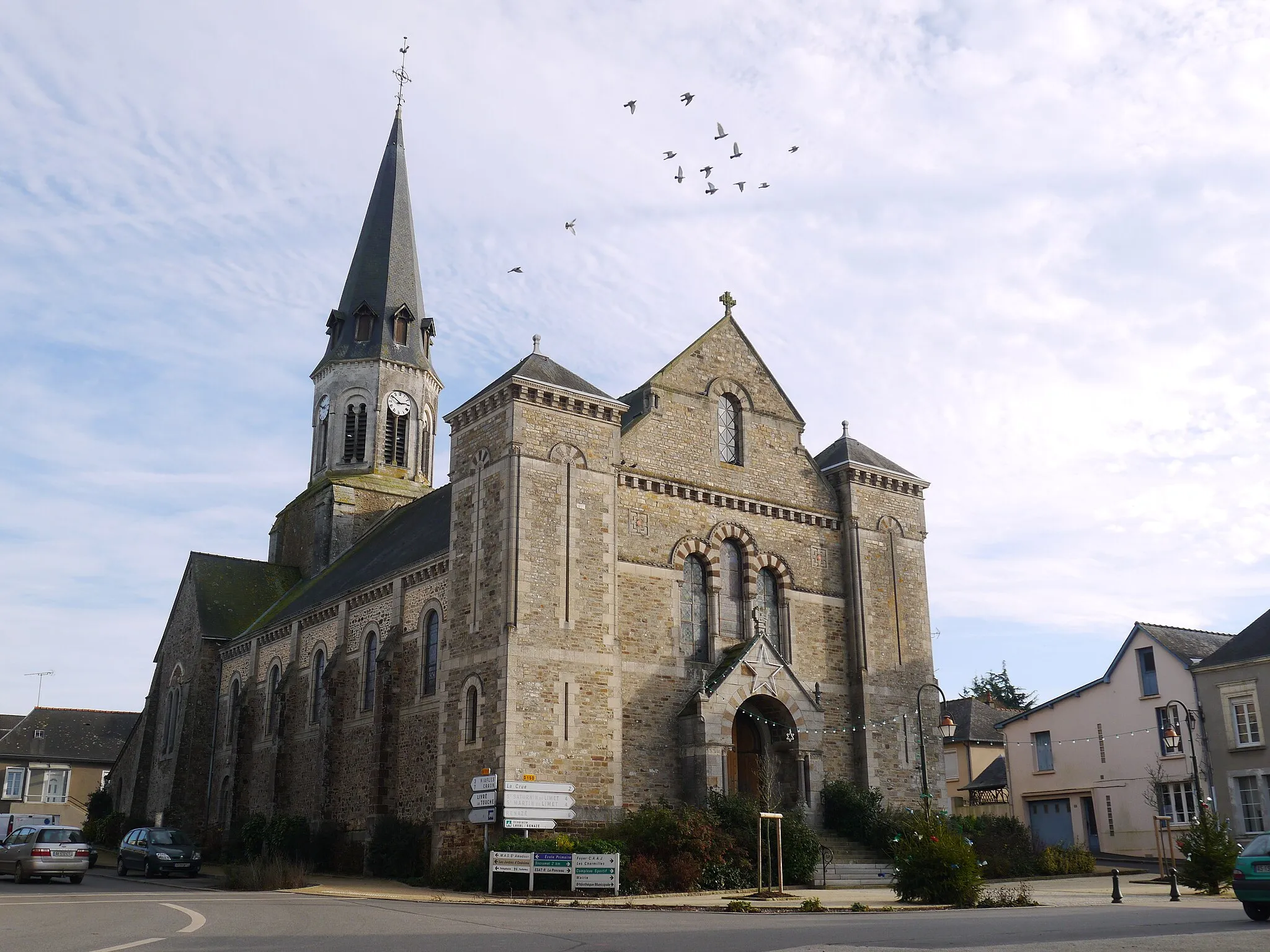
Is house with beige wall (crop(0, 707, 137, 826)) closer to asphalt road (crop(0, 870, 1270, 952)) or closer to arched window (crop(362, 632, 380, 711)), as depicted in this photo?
arched window (crop(362, 632, 380, 711))

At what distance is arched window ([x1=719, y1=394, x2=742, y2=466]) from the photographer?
29531mm

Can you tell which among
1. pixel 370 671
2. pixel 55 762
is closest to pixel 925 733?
pixel 370 671

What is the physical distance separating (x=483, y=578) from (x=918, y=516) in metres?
13.2

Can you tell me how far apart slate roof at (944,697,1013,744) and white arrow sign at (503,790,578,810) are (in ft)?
82.3

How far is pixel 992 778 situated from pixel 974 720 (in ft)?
11.6

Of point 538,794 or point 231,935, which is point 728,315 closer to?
point 538,794

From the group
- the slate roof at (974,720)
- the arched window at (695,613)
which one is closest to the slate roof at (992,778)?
the slate roof at (974,720)

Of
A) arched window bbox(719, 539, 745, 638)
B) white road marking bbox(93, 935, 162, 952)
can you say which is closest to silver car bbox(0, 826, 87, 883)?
white road marking bbox(93, 935, 162, 952)

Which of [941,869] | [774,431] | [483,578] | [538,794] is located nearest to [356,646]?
[483,578]

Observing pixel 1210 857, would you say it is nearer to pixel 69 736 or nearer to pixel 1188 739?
pixel 1188 739

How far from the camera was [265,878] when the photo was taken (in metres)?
22.8

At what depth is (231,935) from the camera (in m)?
12.4

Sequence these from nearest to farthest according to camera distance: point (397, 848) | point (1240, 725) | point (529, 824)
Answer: point (529, 824) < point (397, 848) < point (1240, 725)

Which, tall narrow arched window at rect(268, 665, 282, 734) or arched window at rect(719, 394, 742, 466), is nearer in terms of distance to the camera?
arched window at rect(719, 394, 742, 466)
